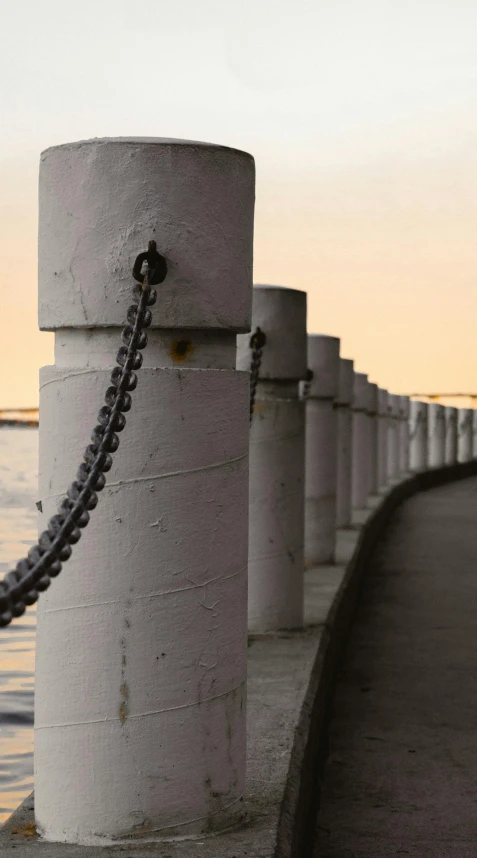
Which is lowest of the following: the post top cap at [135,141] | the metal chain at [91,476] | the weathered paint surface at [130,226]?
the metal chain at [91,476]

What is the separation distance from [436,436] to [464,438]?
4872 mm

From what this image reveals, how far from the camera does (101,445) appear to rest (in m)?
2.82

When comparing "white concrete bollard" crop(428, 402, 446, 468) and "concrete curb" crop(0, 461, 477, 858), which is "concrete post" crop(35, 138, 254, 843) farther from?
"white concrete bollard" crop(428, 402, 446, 468)

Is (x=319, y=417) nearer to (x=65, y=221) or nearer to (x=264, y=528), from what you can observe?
(x=264, y=528)

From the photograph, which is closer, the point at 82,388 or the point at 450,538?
the point at 82,388

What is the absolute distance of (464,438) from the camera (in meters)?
34.1

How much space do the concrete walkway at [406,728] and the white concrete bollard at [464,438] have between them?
23239 millimetres

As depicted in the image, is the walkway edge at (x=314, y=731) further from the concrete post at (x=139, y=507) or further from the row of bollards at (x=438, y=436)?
the row of bollards at (x=438, y=436)

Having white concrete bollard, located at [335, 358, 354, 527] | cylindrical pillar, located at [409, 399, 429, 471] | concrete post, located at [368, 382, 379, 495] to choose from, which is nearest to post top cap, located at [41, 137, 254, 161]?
white concrete bollard, located at [335, 358, 354, 527]

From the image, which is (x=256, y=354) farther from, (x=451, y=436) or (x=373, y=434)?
(x=451, y=436)

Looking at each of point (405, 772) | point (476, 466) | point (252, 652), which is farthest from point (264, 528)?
point (476, 466)

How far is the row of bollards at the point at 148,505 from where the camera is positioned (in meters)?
3.08

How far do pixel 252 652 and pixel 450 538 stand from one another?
29.0 ft

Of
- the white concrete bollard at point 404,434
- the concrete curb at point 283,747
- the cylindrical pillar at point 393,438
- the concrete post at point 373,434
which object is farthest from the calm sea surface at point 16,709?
the white concrete bollard at point 404,434
